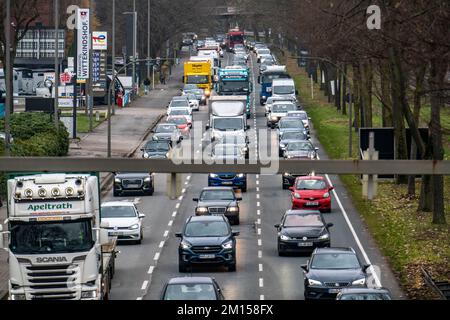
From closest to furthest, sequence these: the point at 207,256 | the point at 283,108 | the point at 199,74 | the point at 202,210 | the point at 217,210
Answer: the point at 207,256, the point at 202,210, the point at 217,210, the point at 283,108, the point at 199,74

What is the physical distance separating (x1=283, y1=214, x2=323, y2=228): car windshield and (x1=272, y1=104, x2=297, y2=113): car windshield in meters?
43.6

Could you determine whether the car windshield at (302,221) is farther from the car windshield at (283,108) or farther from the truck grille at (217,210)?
the car windshield at (283,108)

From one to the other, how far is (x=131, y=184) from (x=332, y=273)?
2414 cm

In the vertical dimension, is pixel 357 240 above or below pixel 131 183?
below

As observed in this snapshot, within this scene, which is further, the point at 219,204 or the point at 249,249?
the point at 219,204

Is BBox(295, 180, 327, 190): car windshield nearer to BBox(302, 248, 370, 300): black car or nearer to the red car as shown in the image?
the red car

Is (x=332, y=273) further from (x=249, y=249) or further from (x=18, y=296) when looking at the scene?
(x=249, y=249)

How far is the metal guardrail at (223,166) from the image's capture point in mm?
22234

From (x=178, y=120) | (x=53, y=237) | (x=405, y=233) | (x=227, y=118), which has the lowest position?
(x=405, y=233)

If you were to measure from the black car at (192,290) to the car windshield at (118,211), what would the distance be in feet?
49.3

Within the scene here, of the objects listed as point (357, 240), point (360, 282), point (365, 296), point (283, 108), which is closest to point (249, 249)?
point (357, 240)

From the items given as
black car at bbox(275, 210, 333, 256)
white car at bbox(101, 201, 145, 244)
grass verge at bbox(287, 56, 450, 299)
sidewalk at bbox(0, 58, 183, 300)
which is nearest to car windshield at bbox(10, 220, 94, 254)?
grass verge at bbox(287, 56, 450, 299)

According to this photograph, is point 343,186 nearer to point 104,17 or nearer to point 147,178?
point 147,178

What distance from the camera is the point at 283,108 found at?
87.1 metres
